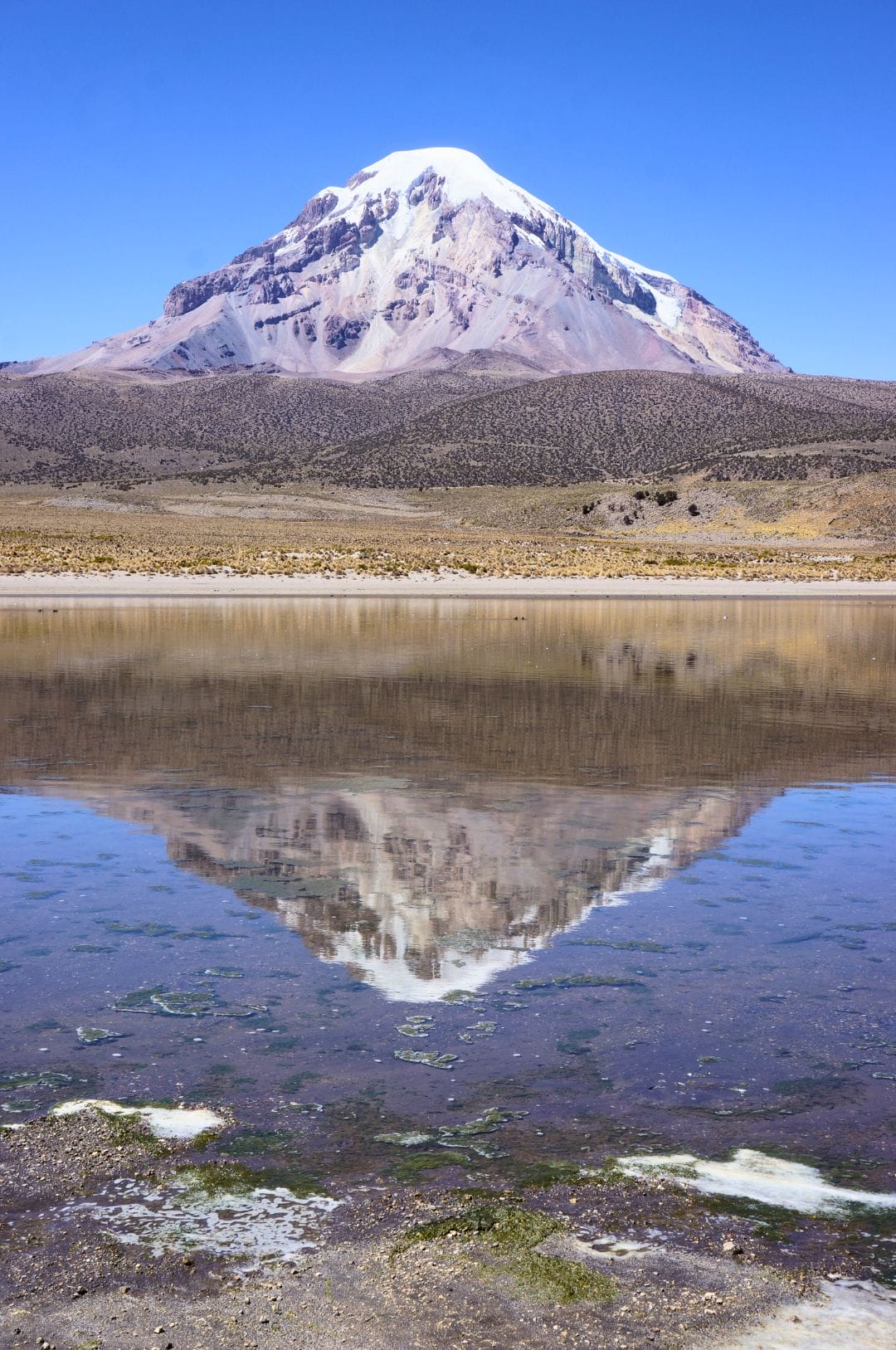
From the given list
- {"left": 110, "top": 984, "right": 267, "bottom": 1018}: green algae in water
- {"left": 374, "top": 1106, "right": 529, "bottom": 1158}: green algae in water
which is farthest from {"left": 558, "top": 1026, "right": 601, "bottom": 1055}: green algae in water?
{"left": 110, "top": 984, "right": 267, "bottom": 1018}: green algae in water

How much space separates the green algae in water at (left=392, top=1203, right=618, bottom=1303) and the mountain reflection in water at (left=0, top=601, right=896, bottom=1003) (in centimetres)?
230

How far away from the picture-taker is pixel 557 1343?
411 cm

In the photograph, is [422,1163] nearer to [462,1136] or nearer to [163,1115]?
[462,1136]

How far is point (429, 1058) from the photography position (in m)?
6.30

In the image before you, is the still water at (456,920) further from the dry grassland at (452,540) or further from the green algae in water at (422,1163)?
the dry grassland at (452,540)

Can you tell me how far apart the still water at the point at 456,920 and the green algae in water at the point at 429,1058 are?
19mm

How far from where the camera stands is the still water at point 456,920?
5848mm

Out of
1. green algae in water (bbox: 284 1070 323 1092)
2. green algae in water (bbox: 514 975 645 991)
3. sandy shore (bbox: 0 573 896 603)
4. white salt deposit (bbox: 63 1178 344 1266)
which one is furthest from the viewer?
sandy shore (bbox: 0 573 896 603)

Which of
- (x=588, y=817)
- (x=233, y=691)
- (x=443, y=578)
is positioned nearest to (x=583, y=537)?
(x=443, y=578)

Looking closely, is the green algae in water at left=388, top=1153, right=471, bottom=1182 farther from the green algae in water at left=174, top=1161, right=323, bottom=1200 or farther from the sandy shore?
the sandy shore

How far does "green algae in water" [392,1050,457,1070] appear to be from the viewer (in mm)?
6211

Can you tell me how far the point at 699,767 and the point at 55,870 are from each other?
6.89 meters

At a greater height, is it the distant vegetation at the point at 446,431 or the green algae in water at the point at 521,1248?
the distant vegetation at the point at 446,431

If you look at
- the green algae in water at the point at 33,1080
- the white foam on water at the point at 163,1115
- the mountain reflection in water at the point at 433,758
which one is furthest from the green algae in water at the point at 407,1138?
the mountain reflection in water at the point at 433,758
